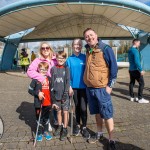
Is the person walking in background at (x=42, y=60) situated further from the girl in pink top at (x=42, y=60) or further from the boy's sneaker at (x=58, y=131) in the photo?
the boy's sneaker at (x=58, y=131)

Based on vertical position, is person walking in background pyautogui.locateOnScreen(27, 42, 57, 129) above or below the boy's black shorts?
above

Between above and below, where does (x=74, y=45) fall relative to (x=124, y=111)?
above

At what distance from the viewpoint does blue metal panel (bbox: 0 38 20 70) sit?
71.8 ft

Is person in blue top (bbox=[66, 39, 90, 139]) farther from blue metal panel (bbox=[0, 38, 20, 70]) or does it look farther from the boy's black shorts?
blue metal panel (bbox=[0, 38, 20, 70])

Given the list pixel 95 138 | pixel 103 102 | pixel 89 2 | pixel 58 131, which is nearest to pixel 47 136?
pixel 58 131

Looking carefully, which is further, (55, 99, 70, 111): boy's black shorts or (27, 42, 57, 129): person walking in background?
(55, 99, 70, 111): boy's black shorts

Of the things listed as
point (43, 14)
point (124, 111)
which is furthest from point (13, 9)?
point (124, 111)

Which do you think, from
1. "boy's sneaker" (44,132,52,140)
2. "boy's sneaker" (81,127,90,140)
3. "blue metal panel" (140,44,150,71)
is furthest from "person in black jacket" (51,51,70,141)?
"blue metal panel" (140,44,150,71)

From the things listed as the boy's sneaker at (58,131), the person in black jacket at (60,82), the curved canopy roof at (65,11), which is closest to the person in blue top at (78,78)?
the person in black jacket at (60,82)

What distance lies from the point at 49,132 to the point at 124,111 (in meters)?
2.28

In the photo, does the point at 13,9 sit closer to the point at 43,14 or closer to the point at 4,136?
the point at 43,14

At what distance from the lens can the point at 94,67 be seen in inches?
156

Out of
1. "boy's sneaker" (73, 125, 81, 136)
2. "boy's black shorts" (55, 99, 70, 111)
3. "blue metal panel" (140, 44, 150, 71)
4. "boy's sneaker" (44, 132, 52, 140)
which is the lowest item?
"boy's sneaker" (44, 132, 52, 140)

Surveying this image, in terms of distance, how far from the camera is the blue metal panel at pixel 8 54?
2188 centimetres
